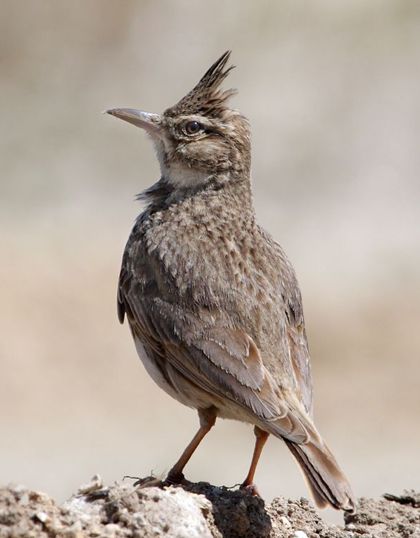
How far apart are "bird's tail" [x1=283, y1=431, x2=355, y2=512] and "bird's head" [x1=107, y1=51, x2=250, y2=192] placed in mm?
2832

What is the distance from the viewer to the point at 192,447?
9.44m

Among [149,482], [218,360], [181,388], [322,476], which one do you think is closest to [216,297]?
[218,360]

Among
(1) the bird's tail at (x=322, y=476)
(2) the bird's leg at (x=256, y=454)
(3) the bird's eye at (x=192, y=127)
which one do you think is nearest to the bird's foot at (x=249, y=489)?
(2) the bird's leg at (x=256, y=454)

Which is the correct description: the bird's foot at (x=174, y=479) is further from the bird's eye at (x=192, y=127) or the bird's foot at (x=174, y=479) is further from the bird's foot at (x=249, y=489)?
the bird's eye at (x=192, y=127)

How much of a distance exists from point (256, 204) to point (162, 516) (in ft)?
70.0

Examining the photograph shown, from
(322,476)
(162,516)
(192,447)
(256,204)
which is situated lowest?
(162,516)

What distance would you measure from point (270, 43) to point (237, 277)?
24.1 meters

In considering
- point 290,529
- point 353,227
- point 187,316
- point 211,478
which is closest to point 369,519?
point 290,529

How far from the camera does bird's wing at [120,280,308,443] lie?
885 cm

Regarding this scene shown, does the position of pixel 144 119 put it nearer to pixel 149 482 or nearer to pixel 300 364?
pixel 300 364

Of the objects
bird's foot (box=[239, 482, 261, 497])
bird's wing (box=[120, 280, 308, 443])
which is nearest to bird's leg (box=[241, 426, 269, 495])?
bird's foot (box=[239, 482, 261, 497])

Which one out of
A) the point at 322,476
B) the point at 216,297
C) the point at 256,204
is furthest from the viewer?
the point at 256,204

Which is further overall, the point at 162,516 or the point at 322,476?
the point at 322,476

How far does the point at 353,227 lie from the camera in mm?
28656
